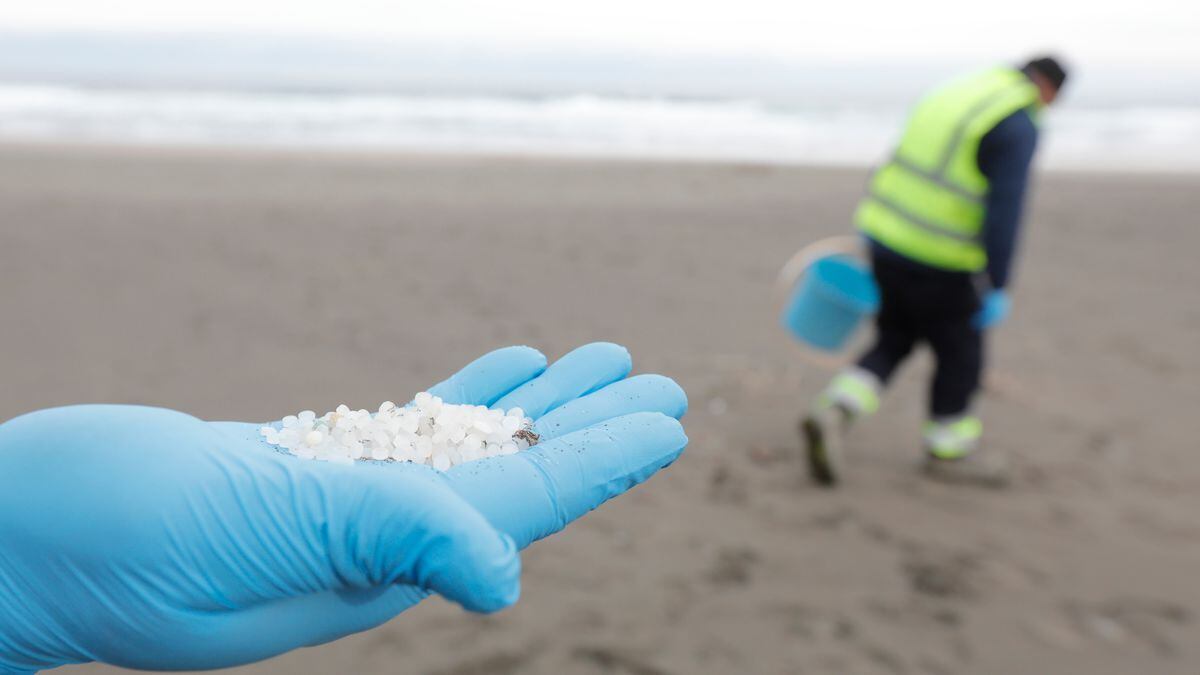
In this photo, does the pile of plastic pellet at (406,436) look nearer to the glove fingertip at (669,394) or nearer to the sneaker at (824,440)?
the glove fingertip at (669,394)

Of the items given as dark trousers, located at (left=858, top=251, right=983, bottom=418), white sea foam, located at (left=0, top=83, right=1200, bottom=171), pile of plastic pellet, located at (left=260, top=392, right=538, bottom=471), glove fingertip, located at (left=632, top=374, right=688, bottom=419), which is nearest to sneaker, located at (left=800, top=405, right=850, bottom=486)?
dark trousers, located at (left=858, top=251, right=983, bottom=418)

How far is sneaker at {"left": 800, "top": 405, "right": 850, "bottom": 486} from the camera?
344 centimetres

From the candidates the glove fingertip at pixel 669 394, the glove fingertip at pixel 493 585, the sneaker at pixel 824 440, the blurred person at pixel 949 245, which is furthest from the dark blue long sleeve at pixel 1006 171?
the glove fingertip at pixel 493 585

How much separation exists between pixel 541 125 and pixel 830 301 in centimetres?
1550

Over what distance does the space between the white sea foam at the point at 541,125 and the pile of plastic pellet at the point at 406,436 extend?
12.8 meters

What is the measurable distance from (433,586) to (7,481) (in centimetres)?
58

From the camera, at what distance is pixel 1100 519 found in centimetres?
327

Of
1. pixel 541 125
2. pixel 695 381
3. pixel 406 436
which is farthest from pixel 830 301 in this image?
pixel 541 125

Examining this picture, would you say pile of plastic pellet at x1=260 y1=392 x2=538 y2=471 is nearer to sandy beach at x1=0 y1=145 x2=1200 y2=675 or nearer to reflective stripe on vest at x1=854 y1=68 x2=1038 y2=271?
sandy beach at x1=0 y1=145 x2=1200 y2=675

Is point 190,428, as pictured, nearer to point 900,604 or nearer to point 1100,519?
point 900,604

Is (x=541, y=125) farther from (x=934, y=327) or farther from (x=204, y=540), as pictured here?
(x=204, y=540)

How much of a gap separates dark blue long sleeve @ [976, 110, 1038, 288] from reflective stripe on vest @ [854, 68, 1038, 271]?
35 mm

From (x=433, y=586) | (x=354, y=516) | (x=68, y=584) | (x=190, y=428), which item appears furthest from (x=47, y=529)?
(x=433, y=586)

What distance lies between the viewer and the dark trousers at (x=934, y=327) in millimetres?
3361
